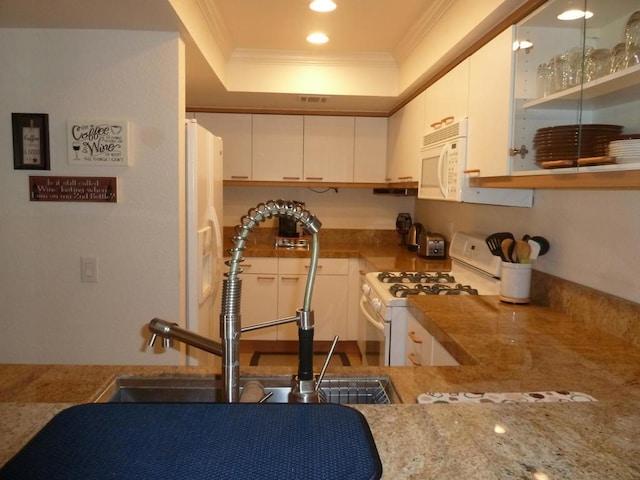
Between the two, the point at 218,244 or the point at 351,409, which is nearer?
the point at 351,409

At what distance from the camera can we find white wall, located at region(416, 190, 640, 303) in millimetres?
1687

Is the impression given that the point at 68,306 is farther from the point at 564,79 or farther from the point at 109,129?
the point at 564,79

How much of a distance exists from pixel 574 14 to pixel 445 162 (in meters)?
1.07

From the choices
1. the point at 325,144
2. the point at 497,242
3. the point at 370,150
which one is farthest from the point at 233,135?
the point at 497,242

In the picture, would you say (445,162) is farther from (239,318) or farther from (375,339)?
(239,318)

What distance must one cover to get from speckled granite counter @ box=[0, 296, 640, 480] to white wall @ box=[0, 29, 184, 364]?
1.11 meters

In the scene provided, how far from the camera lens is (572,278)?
78.8 inches

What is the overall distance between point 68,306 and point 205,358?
781mm

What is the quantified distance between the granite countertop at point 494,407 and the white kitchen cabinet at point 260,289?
2.29 m

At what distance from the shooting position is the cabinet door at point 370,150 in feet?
13.7

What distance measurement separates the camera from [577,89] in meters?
1.48

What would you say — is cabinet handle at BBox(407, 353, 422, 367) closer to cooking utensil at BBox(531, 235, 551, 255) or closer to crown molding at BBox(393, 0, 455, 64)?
cooking utensil at BBox(531, 235, 551, 255)

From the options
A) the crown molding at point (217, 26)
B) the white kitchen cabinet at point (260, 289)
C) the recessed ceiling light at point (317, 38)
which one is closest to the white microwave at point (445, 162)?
the recessed ceiling light at point (317, 38)

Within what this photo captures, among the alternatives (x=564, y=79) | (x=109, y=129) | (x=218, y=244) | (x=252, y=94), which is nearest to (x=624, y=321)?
(x=564, y=79)
